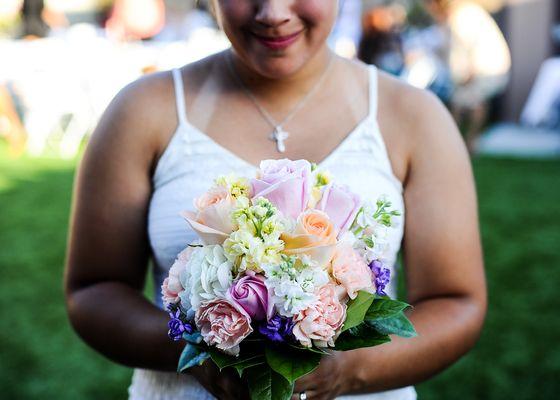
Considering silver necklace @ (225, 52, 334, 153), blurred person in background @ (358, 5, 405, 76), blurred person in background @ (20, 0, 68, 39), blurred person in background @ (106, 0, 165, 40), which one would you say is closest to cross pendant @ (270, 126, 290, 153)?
silver necklace @ (225, 52, 334, 153)

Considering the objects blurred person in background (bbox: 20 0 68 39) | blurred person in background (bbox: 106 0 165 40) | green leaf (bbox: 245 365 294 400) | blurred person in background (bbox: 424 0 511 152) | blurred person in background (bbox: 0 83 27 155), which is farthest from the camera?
blurred person in background (bbox: 20 0 68 39)

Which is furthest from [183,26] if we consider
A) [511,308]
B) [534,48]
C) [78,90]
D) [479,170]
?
[511,308]

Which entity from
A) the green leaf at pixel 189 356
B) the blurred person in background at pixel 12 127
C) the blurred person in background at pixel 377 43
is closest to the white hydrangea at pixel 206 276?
the green leaf at pixel 189 356

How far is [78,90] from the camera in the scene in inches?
468

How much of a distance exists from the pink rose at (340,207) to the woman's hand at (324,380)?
0.32m

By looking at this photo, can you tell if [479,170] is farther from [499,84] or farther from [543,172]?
[499,84]

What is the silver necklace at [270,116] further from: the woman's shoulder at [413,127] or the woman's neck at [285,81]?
the woman's shoulder at [413,127]

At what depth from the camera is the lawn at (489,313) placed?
4.40 metres

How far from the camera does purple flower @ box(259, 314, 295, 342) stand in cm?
147

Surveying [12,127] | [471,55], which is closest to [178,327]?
[471,55]

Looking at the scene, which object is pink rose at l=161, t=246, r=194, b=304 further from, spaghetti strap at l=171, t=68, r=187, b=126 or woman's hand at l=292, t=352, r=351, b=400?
spaghetti strap at l=171, t=68, r=187, b=126

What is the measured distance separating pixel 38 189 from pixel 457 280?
26.2 ft

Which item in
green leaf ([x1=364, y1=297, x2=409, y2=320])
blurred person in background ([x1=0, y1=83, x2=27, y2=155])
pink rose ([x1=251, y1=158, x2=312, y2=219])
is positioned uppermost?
pink rose ([x1=251, y1=158, x2=312, y2=219])

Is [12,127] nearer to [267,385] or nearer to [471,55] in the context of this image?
[471,55]
